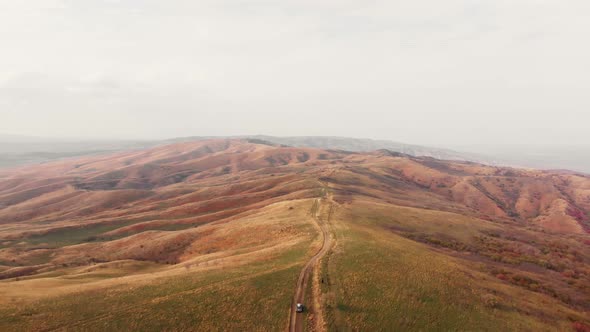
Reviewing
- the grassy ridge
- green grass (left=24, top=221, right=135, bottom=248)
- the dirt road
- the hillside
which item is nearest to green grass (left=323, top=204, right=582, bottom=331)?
the hillside

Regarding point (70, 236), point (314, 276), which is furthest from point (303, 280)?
point (70, 236)

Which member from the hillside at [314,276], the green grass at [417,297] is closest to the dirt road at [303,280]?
the hillside at [314,276]

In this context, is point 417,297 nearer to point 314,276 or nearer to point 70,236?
point 314,276

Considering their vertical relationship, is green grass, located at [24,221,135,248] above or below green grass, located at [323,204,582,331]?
below

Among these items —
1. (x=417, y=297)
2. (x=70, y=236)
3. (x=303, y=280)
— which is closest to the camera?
(x=417, y=297)

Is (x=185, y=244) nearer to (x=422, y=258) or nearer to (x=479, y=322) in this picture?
(x=422, y=258)

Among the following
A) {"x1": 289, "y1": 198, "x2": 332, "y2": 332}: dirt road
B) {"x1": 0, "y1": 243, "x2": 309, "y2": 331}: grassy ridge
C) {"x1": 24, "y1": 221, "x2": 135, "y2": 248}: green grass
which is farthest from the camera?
{"x1": 24, "y1": 221, "x2": 135, "y2": 248}: green grass

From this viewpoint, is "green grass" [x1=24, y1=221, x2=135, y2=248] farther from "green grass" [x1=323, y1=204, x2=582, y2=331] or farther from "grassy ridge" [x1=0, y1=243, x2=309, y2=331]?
"green grass" [x1=323, y1=204, x2=582, y2=331]

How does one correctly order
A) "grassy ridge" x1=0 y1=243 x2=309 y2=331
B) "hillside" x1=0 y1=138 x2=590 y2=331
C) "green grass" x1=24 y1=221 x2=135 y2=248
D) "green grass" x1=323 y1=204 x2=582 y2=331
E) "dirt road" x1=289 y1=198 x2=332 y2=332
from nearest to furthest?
"grassy ridge" x1=0 y1=243 x2=309 y2=331 → "dirt road" x1=289 y1=198 x2=332 y2=332 → "green grass" x1=323 y1=204 x2=582 y2=331 → "hillside" x1=0 y1=138 x2=590 y2=331 → "green grass" x1=24 y1=221 x2=135 y2=248

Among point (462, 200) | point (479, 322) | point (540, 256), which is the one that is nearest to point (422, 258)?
point (479, 322)

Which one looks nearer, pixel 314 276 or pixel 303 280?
pixel 303 280

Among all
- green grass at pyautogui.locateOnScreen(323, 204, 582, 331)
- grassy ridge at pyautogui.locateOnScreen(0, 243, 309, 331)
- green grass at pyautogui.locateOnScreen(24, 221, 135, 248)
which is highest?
green grass at pyautogui.locateOnScreen(323, 204, 582, 331)

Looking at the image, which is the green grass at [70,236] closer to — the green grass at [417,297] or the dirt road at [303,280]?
the dirt road at [303,280]
